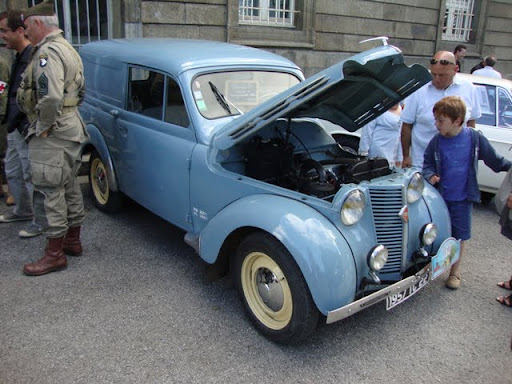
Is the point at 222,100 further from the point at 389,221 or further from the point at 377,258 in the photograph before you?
the point at 377,258

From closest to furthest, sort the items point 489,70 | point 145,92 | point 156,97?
point 156,97
point 145,92
point 489,70

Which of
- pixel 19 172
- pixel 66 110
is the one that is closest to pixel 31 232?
pixel 19 172

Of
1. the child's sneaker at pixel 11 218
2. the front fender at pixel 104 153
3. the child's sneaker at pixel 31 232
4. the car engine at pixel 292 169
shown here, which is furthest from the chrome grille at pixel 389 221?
the child's sneaker at pixel 11 218

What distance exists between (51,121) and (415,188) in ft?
9.03

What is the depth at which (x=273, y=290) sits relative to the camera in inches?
119

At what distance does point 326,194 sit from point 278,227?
57cm

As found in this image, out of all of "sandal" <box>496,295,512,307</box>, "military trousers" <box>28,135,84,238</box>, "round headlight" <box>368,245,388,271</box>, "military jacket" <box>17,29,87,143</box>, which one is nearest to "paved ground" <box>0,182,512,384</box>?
"sandal" <box>496,295,512,307</box>

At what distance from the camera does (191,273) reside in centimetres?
392

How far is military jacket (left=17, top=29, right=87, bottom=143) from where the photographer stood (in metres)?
3.41

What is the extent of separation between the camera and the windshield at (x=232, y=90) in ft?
12.4

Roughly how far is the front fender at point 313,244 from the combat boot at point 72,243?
1.89 metres

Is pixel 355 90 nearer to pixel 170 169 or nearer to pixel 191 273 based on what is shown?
pixel 170 169

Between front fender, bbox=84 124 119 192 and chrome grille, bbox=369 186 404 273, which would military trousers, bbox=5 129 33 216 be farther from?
chrome grille, bbox=369 186 404 273

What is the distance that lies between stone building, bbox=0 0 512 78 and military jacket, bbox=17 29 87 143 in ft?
14.5
